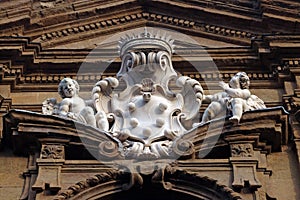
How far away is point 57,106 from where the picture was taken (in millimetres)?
19203

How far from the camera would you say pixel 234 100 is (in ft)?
61.6

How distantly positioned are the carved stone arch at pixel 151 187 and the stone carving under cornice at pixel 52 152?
736 millimetres

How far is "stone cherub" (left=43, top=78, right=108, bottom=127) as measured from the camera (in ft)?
61.6

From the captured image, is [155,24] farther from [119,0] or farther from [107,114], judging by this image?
[107,114]

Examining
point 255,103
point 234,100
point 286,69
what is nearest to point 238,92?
point 234,100

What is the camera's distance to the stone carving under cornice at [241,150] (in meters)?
18.2

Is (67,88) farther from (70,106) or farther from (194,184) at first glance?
(194,184)

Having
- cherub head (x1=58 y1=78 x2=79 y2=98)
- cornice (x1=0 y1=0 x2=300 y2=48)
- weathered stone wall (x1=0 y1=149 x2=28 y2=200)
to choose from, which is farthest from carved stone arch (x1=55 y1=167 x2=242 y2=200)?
cornice (x1=0 y1=0 x2=300 y2=48)

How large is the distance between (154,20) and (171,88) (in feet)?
9.04

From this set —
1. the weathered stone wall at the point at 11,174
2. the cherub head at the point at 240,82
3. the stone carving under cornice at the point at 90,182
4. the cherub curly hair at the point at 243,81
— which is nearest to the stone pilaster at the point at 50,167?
the stone carving under cornice at the point at 90,182

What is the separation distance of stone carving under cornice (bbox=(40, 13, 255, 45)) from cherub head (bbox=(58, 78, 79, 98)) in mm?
2510

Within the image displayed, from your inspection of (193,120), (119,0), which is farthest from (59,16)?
(193,120)

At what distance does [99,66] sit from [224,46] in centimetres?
238

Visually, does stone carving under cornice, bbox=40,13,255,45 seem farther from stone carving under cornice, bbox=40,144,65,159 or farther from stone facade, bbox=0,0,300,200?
stone carving under cornice, bbox=40,144,65,159
